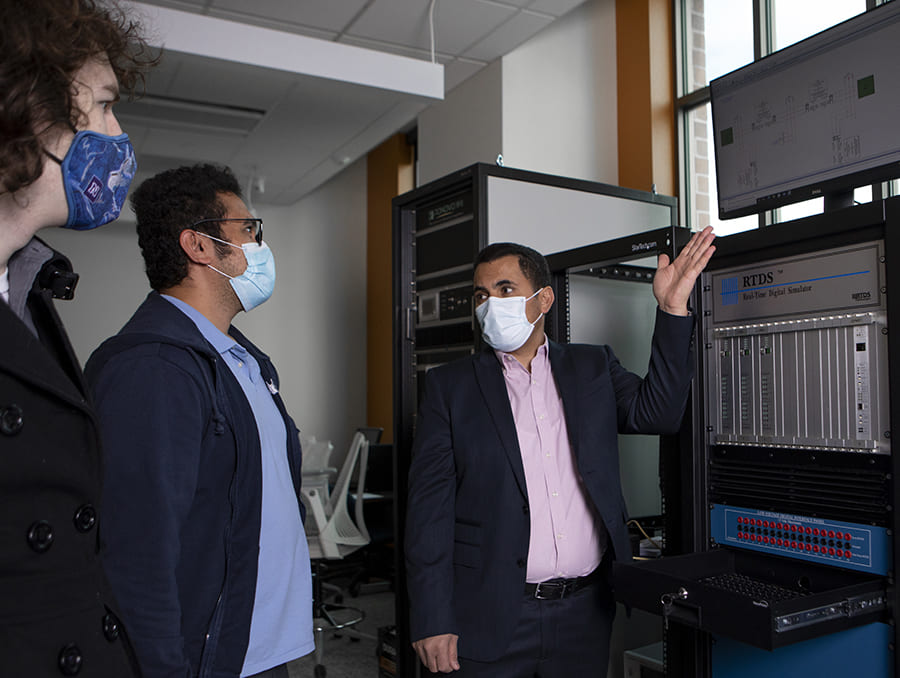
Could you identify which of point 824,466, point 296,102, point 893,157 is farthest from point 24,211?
point 296,102

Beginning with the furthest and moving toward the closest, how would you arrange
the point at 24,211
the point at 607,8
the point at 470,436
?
the point at 607,8
the point at 470,436
the point at 24,211

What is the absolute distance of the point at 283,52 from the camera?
12.0 ft

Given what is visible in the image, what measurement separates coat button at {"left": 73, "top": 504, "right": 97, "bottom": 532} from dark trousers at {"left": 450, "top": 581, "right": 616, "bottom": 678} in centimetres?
119

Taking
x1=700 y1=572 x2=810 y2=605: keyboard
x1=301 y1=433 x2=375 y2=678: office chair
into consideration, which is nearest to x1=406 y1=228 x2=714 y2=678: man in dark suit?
x1=700 y1=572 x2=810 y2=605: keyboard

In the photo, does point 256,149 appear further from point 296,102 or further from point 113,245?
point 113,245

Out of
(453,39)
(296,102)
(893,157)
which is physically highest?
(453,39)

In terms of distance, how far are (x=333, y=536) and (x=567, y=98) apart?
2.83 meters

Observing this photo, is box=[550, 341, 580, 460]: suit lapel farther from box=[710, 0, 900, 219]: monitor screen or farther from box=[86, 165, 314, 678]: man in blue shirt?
box=[86, 165, 314, 678]: man in blue shirt

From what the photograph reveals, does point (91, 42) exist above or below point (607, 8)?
below

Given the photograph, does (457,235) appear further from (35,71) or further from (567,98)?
(567,98)

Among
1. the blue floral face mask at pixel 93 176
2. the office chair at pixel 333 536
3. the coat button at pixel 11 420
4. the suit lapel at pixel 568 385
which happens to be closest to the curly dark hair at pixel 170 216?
the blue floral face mask at pixel 93 176

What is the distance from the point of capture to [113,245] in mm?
6465

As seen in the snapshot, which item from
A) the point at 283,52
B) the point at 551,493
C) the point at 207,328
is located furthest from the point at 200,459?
the point at 283,52

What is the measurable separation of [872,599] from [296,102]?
3699 millimetres
